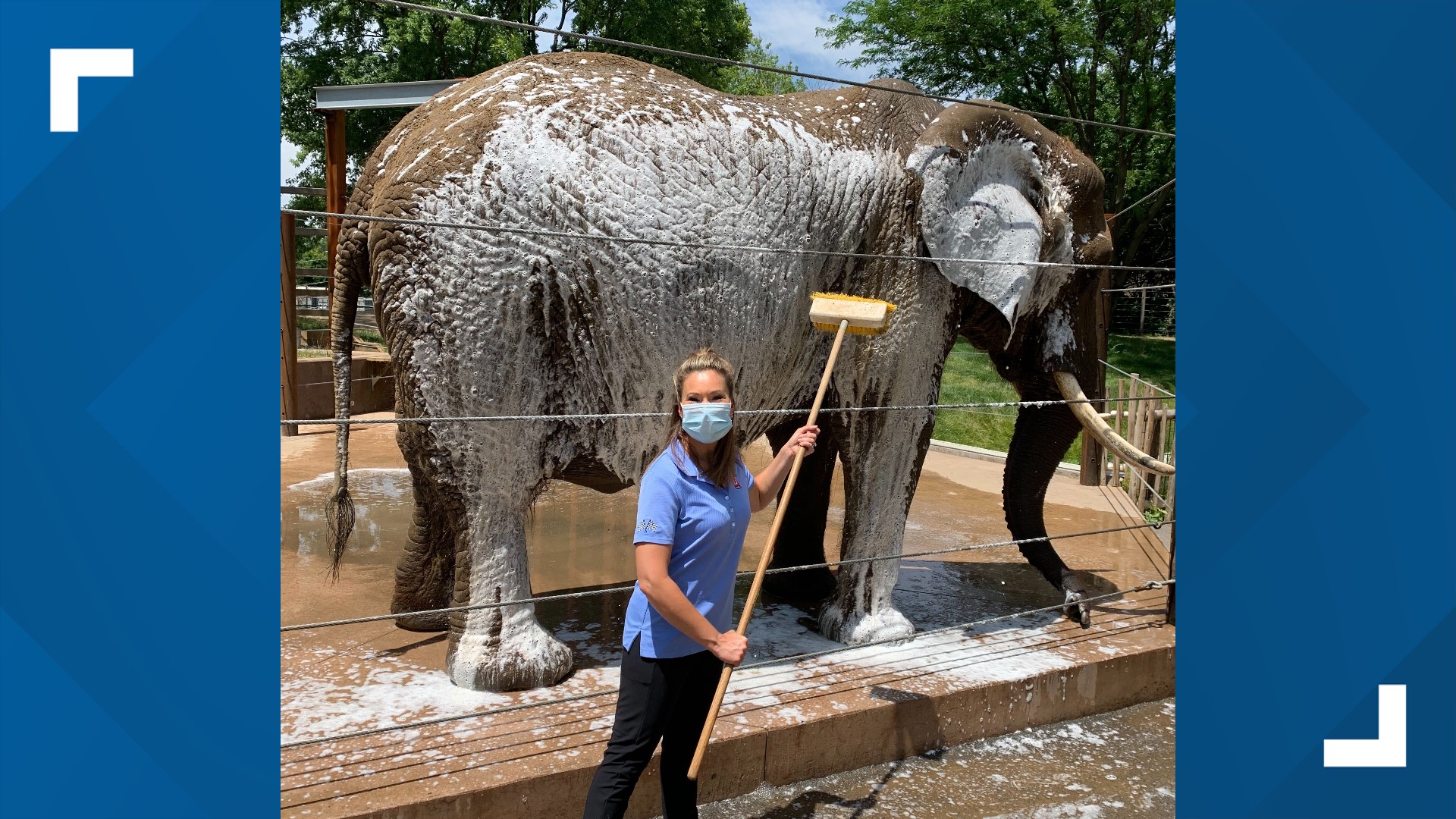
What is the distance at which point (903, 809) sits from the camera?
3.41 m

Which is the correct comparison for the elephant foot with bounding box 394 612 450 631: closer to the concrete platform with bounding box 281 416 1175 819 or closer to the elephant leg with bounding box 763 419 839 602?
the concrete platform with bounding box 281 416 1175 819

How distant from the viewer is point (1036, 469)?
16.5ft

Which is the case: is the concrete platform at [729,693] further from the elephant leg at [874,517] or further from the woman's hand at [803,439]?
the woman's hand at [803,439]

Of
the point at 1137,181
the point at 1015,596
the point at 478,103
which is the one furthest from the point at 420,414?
the point at 1137,181

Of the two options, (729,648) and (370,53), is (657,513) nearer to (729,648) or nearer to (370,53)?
(729,648)

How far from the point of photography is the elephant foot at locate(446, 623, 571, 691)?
356 cm

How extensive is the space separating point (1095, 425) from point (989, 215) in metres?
1.11

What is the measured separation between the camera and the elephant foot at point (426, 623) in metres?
4.26

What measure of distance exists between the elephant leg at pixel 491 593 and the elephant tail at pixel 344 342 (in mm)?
548

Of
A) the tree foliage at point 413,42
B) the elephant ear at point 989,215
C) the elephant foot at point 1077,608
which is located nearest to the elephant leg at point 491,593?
the elephant ear at point 989,215

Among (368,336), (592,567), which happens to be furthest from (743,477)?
(368,336)

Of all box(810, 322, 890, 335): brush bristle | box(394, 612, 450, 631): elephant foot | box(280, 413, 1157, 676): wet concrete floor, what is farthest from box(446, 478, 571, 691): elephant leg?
box(810, 322, 890, 335): brush bristle
